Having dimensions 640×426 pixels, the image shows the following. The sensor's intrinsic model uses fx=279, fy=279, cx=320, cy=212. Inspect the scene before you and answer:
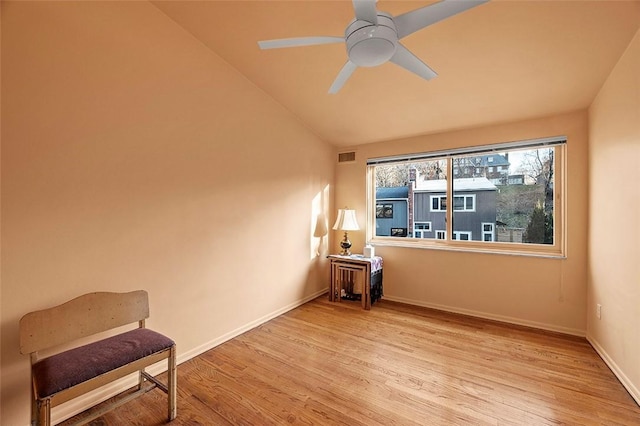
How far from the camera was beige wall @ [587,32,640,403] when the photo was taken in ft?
6.30

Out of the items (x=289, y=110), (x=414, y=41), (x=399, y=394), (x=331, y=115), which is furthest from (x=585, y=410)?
(x=289, y=110)

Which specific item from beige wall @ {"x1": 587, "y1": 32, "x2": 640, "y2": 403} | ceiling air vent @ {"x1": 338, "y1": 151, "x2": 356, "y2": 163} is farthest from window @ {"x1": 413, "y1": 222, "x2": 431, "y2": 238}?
beige wall @ {"x1": 587, "y1": 32, "x2": 640, "y2": 403}

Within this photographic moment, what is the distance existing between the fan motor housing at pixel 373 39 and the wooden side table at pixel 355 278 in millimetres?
2670

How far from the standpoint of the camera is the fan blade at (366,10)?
4.18ft

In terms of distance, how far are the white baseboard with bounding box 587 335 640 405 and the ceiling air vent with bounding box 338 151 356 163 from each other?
3365 mm

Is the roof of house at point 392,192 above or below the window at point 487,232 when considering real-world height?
above

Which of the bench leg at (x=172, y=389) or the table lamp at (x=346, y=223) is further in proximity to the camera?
the table lamp at (x=346, y=223)

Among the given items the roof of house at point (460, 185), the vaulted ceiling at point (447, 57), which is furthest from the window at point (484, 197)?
the vaulted ceiling at point (447, 57)

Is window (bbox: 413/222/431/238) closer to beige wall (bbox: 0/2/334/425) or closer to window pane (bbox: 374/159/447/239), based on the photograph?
window pane (bbox: 374/159/447/239)

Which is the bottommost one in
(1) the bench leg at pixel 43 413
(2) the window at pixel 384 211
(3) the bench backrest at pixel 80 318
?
(1) the bench leg at pixel 43 413

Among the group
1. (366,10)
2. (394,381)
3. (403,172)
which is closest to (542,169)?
(403,172)

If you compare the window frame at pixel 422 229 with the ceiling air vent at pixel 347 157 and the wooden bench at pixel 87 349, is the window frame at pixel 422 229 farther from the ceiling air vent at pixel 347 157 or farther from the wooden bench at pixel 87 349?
the wooden bench at pixel 87 349

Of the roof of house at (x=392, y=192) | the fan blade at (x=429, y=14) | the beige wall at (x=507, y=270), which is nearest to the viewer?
the fan blade at (x=429, y=14)

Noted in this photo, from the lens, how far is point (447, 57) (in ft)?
7.71
